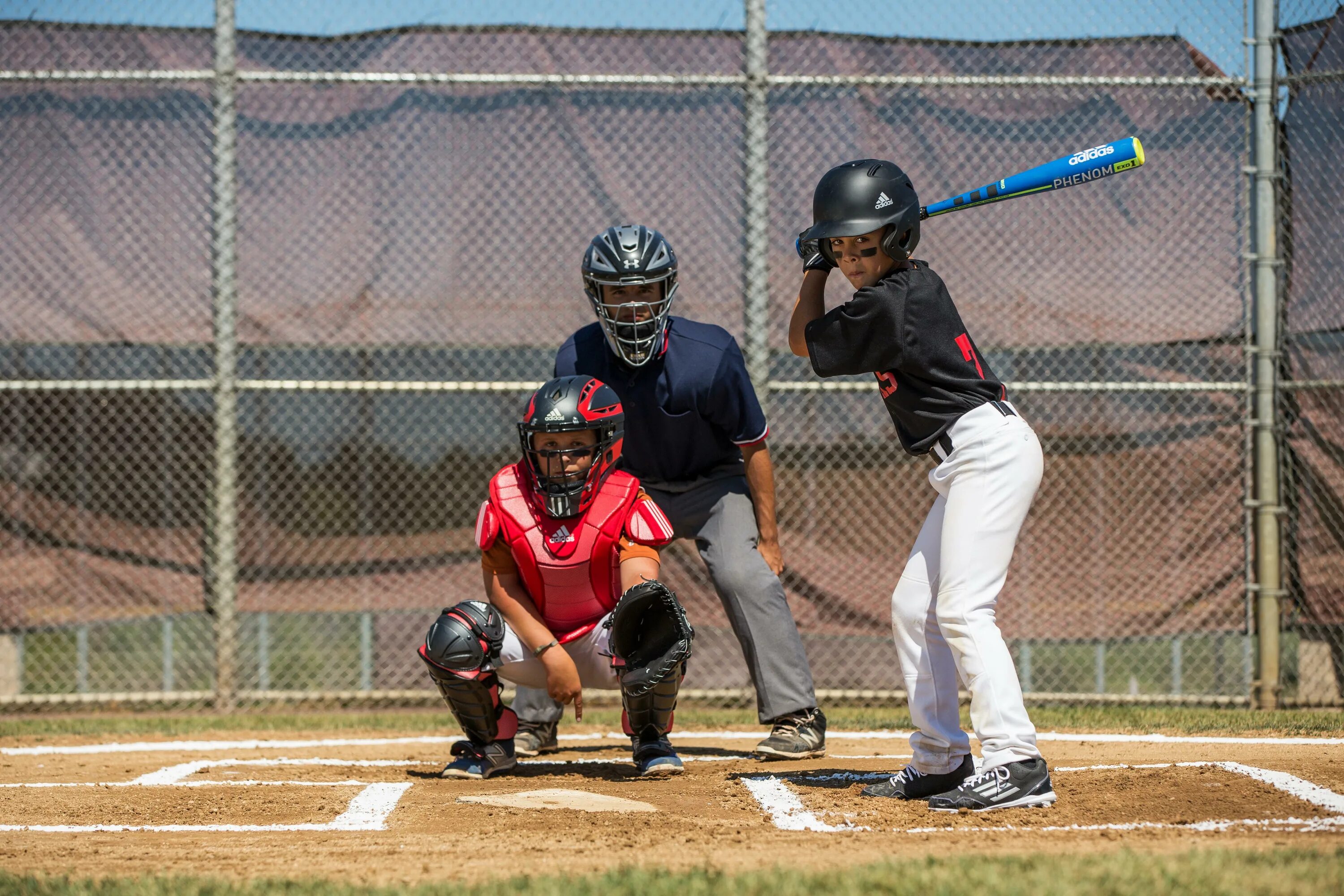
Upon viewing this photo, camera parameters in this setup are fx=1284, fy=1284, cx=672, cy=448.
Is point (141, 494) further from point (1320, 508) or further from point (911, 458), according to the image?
point (1320, 508)

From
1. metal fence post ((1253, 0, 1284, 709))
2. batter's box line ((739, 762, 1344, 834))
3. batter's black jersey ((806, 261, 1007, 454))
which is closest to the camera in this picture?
batter's box line ((739, 762, 1344, 834))

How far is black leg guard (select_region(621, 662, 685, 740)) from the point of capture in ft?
14.2

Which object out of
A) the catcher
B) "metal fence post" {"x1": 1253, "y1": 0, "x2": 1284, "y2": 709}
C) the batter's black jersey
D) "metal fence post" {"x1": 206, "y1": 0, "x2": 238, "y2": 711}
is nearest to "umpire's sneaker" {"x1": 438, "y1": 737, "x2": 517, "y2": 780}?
the catcher

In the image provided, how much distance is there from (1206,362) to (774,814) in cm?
423

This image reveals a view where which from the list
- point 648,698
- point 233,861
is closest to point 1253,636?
point 648,698

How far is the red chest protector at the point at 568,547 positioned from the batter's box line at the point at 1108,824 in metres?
0.82

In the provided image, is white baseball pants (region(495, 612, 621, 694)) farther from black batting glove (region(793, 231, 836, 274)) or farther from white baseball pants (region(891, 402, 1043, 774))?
black batting glove (region(793, 231, 836, 274))

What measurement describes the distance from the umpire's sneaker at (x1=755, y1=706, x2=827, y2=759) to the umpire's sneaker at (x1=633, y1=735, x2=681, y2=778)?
0.49 m

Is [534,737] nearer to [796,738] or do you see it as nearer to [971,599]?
[796,738]

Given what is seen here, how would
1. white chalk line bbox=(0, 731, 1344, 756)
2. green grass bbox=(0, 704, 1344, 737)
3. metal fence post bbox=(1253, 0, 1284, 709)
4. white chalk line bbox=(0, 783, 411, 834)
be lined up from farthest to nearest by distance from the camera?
metal fence post bbox=(1253, 0, 1284, 709) < green grass bbox=(0, 704, 1344, 737) < white chalk line bbox=(0, 731, 1344, 756) < white chalk line bbox=(0, 783, 411, 834)

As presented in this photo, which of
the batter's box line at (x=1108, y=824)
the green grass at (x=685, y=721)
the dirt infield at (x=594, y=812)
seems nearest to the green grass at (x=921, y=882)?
the dirt infield at (x=594, y=812)

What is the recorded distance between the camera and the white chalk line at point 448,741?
525 centimetres

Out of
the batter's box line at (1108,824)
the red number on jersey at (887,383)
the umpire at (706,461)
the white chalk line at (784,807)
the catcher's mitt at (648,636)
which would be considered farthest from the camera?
the umpire at (706,461)

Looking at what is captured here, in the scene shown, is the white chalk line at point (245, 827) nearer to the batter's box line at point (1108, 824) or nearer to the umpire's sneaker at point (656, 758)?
the umpire's sneaker at point (656, 758)
